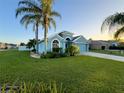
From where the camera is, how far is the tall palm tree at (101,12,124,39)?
1448 cm

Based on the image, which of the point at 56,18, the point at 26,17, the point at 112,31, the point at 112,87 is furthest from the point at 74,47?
the point at 112,87

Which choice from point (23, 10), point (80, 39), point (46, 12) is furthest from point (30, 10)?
point (80, 39)

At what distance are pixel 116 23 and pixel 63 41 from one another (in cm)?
1938

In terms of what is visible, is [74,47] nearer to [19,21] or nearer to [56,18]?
[56,18]

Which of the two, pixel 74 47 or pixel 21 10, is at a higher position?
pixel 21 10

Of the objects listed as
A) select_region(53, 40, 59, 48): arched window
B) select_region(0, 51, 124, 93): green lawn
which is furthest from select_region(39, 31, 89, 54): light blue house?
select_region(0, 51, 124, 93): green lawn

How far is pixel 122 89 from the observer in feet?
24.2

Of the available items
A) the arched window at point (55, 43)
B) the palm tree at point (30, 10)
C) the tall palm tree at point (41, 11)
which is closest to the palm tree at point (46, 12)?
the tall palm tree at point (41, 11)

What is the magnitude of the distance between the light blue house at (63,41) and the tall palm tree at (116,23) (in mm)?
17828

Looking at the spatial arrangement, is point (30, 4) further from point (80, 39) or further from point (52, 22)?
point (80, 39)

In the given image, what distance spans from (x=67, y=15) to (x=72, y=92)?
2434 centimetres

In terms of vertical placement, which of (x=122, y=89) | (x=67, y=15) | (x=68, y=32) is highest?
(x=67, y=15)

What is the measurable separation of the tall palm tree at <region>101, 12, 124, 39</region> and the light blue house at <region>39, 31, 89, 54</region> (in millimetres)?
17828

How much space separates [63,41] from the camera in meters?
33.5
